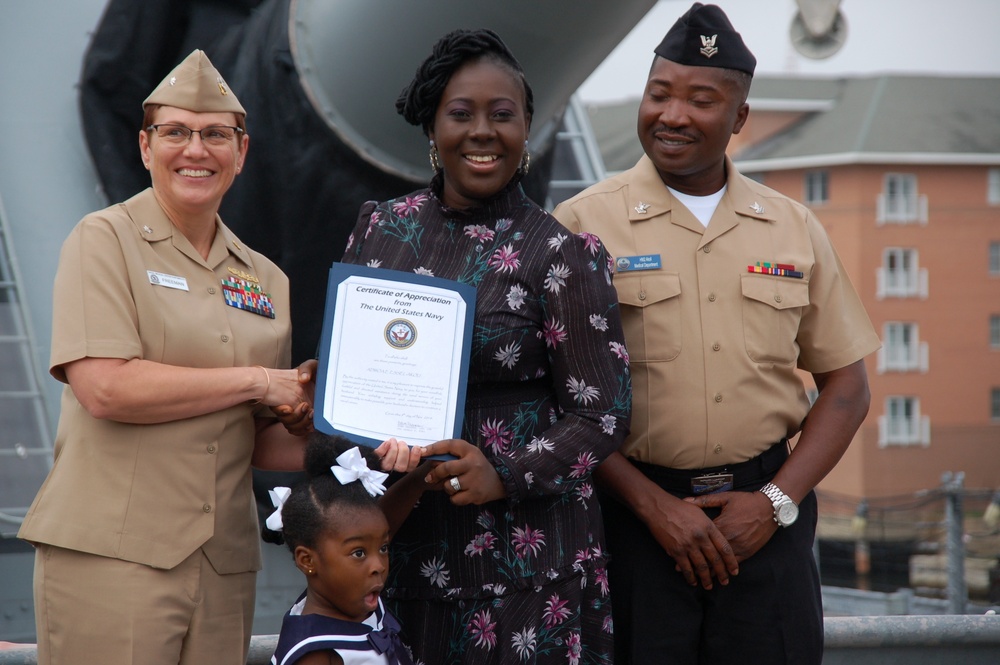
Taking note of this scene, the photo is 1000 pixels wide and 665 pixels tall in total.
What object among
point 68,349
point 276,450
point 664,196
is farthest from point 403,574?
point 664,196

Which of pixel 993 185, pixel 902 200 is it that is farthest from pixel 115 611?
pixel 993 185

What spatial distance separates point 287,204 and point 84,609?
1.92m

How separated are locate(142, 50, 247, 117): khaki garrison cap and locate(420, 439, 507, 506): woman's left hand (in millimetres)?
962

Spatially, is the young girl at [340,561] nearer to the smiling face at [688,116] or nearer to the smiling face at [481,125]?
the smiling face at [481,125]

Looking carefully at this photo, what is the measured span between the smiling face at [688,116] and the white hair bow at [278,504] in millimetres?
1220

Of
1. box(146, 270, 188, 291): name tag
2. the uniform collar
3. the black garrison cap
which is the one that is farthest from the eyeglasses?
the black garrison cap

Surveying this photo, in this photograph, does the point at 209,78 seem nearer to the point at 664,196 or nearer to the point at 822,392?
the point at 664,196

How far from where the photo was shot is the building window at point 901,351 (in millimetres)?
36312

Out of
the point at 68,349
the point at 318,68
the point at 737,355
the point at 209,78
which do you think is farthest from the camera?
the point at 318,68

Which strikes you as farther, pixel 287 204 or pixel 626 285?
pixel 287 204

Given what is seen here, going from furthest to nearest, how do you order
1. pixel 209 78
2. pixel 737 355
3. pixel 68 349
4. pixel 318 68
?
pixel 318 68 < pixel 737 355 < pixel 209 78 < pixel 68 349

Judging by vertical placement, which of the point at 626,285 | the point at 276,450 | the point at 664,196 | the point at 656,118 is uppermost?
the point at 656,118

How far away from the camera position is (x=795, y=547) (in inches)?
119

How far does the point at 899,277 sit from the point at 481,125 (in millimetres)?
36238
